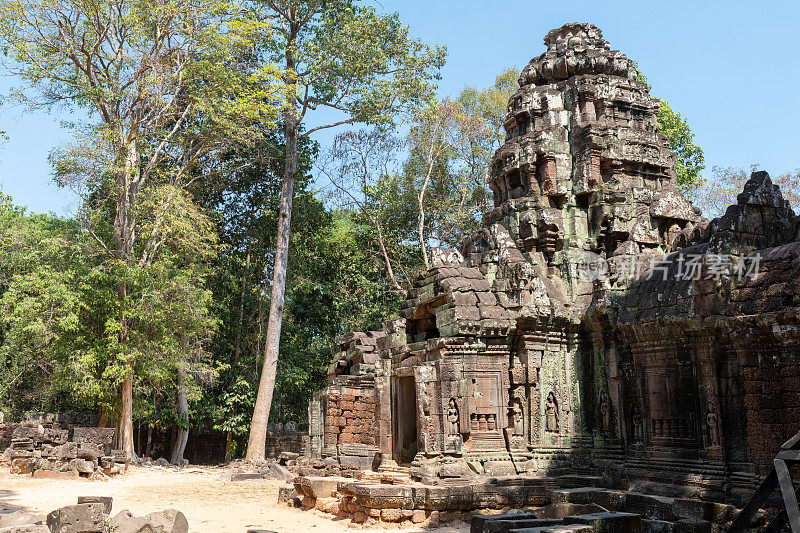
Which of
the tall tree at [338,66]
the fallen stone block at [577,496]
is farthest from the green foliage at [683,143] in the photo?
the fallen stone block at [577,496]

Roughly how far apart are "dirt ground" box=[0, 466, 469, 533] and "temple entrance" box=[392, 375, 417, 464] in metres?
2.58

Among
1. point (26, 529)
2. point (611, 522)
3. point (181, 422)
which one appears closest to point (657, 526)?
point (611, 522)

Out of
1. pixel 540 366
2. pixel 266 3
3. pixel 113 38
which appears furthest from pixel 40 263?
pixel 540 366

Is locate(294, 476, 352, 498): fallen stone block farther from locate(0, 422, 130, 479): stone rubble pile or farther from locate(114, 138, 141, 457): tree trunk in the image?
locate(114, 138, 141, 457): tree trunk

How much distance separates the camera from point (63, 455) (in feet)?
52.4

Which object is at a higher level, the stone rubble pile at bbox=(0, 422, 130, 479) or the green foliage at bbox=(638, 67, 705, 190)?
the green foliage at bbox=(638, 67, 705, 190)

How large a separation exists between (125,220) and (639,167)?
13694 millimetres

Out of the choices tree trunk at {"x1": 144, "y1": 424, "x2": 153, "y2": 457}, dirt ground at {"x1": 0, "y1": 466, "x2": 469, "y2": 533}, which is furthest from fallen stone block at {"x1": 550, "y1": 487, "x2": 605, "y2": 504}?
tree trunk at {"x1": 144, "y1": 424, "x2": 153, "y2": 457}

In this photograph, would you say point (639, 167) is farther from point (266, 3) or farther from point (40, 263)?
point (40, 263)

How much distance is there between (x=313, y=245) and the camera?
25734mm

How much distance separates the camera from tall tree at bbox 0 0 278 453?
18188 mm

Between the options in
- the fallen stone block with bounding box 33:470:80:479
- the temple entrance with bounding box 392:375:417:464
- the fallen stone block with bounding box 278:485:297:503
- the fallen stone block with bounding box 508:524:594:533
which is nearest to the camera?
the fallen stone block with bounding box 508:524:594:533

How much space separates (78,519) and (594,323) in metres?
8.43

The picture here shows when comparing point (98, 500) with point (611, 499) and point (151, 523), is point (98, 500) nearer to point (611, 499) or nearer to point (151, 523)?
point (151, 523)
